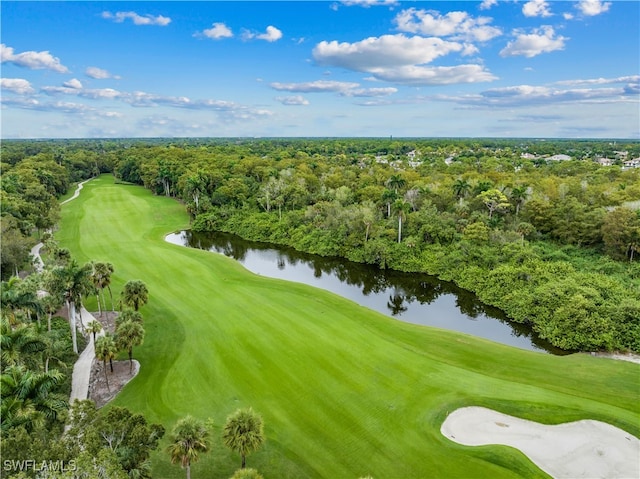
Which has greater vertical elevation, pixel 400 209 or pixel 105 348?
pixel 400 209

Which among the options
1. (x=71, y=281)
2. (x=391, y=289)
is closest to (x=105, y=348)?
(x=71, y=281)

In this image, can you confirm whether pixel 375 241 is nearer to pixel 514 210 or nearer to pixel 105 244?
pixel 514 210

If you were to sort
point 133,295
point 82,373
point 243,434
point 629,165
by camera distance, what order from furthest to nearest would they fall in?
point 629,165, point 133,295, point 82,373, point 243,434

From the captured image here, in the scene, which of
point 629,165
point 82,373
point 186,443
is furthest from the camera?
point 629,165

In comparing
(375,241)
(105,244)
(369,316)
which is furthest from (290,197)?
(369,316)

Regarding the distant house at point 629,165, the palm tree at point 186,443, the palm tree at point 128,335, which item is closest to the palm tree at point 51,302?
the palm tree at point 128,335

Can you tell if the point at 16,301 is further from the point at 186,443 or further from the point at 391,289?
the point at 391,289
